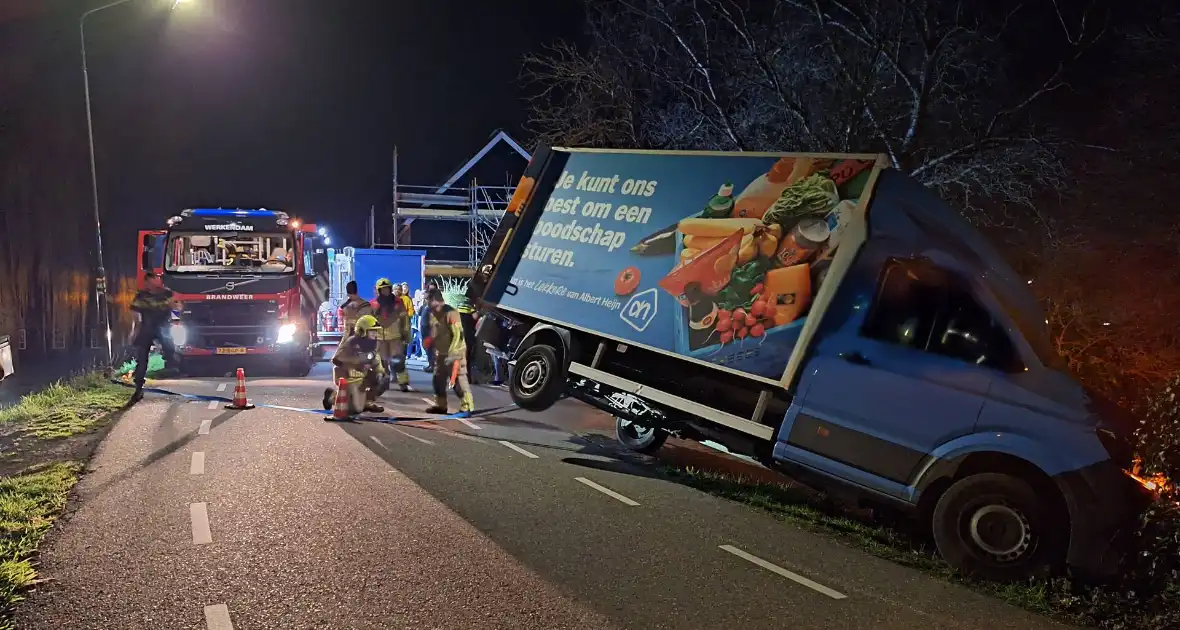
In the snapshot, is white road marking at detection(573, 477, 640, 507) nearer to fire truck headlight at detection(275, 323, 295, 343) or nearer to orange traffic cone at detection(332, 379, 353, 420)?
orange traffic cone at detection(332, 379, 353, 420)

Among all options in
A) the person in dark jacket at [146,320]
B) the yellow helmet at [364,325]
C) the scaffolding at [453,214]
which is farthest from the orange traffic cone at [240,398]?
the scaffolding at [453,214]

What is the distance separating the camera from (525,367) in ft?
28.3

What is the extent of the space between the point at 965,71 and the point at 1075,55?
1399 mm

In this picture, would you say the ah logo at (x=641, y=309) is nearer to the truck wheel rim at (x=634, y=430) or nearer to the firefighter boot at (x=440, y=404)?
the truck wheel rim at (x=634, y=430)

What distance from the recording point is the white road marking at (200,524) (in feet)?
17.8

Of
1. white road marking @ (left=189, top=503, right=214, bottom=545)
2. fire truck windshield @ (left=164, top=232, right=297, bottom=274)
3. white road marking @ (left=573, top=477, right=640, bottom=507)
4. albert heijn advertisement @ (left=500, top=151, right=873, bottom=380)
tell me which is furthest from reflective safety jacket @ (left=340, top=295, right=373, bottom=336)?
white road marking @ (left=189, top=503, right=214, bottom=545)

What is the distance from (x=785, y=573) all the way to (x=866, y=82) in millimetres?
8586

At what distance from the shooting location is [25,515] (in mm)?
5789

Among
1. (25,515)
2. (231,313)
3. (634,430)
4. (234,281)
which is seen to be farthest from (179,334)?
(634,430)

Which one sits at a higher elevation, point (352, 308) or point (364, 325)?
point (364, 325)

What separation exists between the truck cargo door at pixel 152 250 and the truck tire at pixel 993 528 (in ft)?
44.8

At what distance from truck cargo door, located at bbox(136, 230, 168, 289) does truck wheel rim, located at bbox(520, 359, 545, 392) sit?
9176mm

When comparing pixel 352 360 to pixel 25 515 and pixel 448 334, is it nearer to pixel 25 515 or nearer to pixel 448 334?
pixel 448 334

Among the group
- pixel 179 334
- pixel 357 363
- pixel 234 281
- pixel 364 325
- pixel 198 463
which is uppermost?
pixel 364 325
